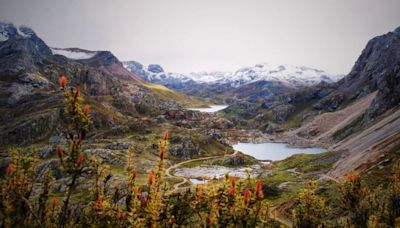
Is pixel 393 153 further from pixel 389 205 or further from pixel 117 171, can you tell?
pixel 117 171

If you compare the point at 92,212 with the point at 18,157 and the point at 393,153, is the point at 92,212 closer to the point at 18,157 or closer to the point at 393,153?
the point at 18,157

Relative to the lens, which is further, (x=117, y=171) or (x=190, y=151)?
(x=190, y=151)

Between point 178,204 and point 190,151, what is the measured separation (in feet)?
563

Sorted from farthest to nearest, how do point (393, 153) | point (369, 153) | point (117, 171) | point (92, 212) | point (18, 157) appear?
point (117, 171) < point (369, 153) < point (393, 153) < point (92, 212) < point (18, 157)

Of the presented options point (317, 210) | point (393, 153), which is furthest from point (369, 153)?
point (317, 210)

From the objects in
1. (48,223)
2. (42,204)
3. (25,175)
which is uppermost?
(25,175)

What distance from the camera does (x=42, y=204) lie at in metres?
26.4

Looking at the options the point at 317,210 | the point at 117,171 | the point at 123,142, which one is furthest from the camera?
the point at 123,142

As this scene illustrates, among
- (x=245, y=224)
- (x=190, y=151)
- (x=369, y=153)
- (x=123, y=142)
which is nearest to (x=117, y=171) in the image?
(x=123, y=142)

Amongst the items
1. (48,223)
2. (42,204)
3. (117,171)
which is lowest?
(117,171)

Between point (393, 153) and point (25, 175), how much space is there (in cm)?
9922

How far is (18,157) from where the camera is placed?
22.7m

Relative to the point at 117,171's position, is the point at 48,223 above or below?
above

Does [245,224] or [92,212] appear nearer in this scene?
[245,224]
